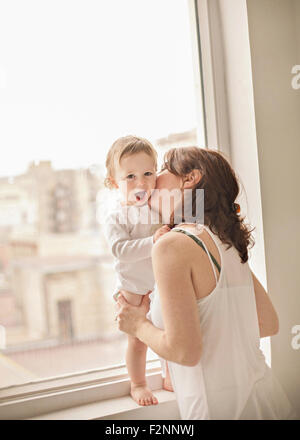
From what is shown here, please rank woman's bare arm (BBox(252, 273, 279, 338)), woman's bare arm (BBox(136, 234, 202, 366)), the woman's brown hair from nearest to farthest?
1. woman's bare arm (BBox(136, 234, 202, 366))
2. the woman's brown hair
3. woman's bare arm (BBox(252, 273, 279, 338))

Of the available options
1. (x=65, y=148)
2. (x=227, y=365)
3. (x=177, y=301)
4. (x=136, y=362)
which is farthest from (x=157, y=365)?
(x=65, y=148)

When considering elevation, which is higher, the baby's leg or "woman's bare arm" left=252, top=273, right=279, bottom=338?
"woman's bare arm" left=252, top=273, right=279, bottom=338

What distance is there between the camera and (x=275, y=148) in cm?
131

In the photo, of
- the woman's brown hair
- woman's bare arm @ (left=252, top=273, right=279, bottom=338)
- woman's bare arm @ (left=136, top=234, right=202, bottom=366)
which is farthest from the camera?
woman's bare arm @ (left=252, top=273, right=279, bottom=338)

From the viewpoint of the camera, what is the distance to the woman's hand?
1167 millimetres

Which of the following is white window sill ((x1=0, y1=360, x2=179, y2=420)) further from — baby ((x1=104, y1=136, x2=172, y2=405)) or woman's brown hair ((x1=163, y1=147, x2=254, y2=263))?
woman's brown hair ((x1=163, y1=147, x2=254, y2=263))

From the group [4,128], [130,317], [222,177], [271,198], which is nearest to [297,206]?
[271,198]

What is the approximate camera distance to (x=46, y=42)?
4.27 feet

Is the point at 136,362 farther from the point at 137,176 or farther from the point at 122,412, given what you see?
the point at 137,176

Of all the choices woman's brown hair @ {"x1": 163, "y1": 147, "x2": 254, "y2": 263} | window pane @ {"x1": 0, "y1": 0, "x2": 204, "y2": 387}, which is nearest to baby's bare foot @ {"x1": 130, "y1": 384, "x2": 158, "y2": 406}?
window pane @ {"x1": 0, "y1": 0, "x2": 204, "y2": 387}

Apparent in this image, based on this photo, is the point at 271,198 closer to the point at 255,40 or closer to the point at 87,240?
the point at 255,40

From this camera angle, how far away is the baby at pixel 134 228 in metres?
1.26

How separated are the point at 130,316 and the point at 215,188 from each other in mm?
432

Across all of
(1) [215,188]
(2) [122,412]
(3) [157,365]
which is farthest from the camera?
(3) [157,365]
